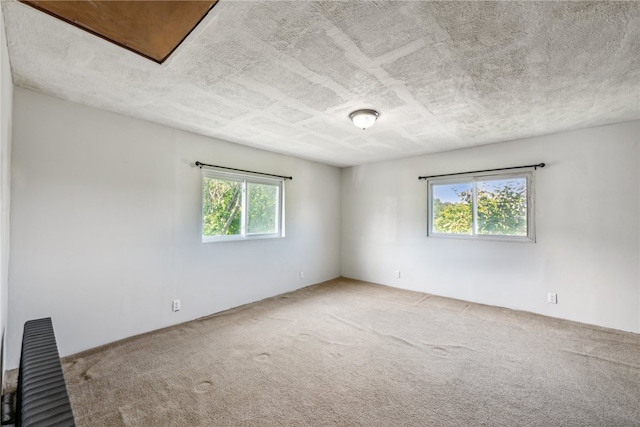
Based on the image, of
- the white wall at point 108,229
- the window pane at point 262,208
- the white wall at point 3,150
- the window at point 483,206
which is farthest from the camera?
the window pane at point 262,208

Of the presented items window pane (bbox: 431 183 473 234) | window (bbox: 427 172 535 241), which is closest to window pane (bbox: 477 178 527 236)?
window (bbox: 427 172 535 241)

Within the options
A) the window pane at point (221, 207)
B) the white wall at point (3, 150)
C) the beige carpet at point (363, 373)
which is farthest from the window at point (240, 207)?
the white wall at point (3, 150)

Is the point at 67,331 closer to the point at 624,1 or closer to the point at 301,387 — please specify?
the point at 301,387

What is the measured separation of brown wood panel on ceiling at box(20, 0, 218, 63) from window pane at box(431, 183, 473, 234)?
4006mm

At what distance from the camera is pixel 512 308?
371 cm

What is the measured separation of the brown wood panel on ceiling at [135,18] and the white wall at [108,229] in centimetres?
139

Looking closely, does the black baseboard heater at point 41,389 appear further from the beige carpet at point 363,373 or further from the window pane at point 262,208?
the window pane at point 262,208

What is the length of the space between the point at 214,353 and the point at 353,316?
170cm

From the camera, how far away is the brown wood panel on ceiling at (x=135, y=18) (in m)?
1.34

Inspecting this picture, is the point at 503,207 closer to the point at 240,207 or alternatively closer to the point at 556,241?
the point at 556,241

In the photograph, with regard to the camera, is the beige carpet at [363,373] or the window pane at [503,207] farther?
the window pane at [503,207]

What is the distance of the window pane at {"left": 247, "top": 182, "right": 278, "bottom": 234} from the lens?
4086 millimetres

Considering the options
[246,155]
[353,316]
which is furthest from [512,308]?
[246,155]

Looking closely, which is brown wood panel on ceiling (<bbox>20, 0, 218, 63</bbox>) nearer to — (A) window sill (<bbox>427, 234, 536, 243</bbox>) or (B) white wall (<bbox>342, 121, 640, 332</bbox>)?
(B) white wall (<bbox>342, 121, 640, 332</bbox>)
